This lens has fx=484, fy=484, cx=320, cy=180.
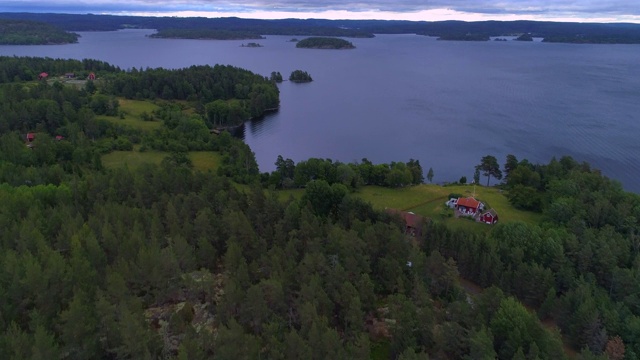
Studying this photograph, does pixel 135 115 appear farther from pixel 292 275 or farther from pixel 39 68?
pixel 292 275

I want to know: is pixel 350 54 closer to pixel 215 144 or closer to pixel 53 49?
pixel 53 49

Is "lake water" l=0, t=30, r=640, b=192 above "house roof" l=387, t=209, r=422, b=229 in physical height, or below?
above

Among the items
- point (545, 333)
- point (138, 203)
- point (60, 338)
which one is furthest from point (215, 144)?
point (545, 333)

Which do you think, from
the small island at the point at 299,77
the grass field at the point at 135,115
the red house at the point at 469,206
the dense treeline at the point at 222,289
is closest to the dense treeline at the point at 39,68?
the grass field at the point at 135,115

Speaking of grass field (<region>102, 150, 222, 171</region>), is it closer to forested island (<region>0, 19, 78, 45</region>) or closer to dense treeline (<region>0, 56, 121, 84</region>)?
dense treeline (<region>0, 56, 121, 84</region>)

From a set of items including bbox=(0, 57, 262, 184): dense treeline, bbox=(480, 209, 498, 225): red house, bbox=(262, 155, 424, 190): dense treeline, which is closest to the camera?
A: bbox=(480, 209, 498, 225): red house

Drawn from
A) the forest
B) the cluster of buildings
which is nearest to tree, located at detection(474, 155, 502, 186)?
the forest
